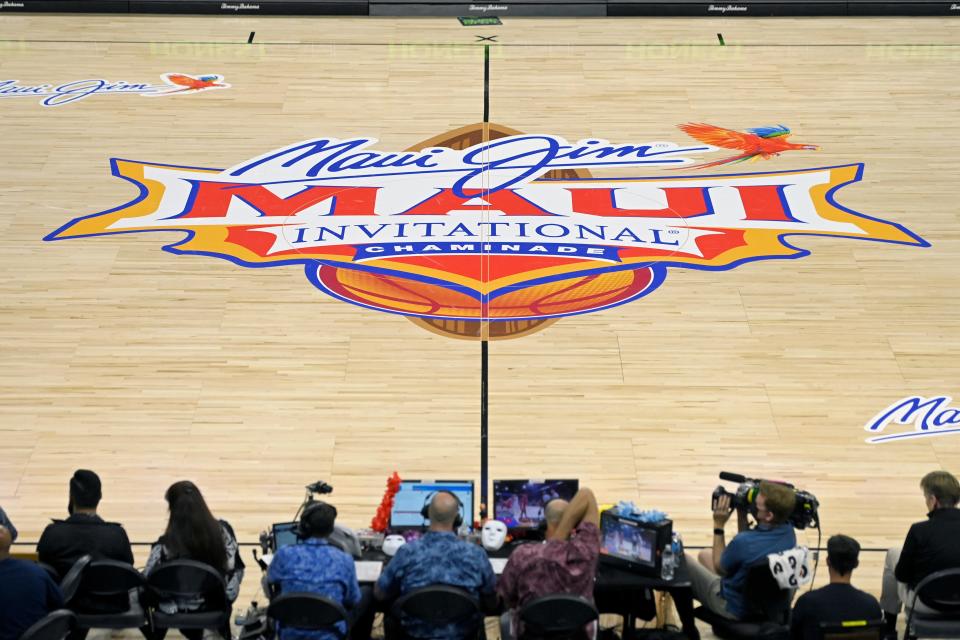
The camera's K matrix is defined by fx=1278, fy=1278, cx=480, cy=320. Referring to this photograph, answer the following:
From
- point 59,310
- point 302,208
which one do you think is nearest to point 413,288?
point 302,208

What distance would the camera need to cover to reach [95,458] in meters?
8.05

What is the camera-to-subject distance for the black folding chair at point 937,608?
5.71 meters

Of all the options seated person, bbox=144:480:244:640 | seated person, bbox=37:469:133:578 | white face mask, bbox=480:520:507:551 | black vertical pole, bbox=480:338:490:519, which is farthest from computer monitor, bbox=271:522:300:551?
black vertical pole, bbox=480:338:490:519

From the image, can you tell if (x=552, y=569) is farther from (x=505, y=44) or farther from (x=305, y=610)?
(x=505, y=44)

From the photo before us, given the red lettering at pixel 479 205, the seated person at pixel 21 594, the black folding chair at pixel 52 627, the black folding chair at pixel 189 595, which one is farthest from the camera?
the red lettering at pixel 479 205

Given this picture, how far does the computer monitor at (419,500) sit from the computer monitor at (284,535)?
19.1 inches

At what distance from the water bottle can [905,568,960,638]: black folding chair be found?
110cm

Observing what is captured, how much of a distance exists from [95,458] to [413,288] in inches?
113

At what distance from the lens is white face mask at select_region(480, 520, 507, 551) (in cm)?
617

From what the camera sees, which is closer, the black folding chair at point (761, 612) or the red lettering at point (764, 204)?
the black folding chair at point (761, 612)

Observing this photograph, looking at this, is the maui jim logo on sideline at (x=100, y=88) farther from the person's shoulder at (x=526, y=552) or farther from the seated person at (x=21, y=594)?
the person's shoulder at (x=526, y=552)

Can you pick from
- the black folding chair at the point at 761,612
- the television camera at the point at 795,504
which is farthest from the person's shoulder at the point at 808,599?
the television camera at the point at 795,504

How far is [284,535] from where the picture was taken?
244 inches

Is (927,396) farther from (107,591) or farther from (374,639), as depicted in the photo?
(107,591)
